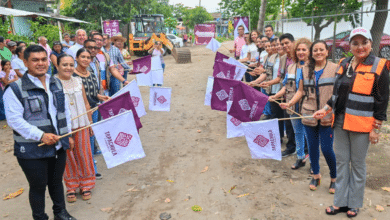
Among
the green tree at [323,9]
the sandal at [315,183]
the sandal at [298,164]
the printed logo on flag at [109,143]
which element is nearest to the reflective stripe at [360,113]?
the sandal at [315,183]

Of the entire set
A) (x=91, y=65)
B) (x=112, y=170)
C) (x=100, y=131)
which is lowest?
(x=112, y=170)

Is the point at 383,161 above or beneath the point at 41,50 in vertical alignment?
beneath

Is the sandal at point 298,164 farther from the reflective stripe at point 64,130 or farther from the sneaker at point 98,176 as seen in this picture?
the reflective stripe at point 64,130

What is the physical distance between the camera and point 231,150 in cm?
563

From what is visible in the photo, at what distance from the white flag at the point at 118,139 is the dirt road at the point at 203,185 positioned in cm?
63

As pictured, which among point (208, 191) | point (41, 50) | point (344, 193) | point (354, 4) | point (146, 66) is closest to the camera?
point (41, 50)

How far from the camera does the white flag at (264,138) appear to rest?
4.10 m

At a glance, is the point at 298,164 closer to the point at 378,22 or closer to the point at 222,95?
the point at 222,95

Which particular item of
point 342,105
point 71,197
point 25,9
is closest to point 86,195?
point 71,197

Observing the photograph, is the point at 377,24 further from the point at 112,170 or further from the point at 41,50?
the point at 41,50

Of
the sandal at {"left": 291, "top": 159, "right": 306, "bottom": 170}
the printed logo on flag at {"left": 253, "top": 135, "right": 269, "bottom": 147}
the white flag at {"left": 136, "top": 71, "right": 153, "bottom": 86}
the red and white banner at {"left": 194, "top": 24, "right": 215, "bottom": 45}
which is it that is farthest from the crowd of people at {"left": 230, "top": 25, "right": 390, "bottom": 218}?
the red and white banner at {"left": 194, "top": 24, "right": 215, "bottom": 45}

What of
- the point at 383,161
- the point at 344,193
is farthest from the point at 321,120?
the point at 383,161

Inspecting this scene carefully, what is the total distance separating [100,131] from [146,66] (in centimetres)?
534

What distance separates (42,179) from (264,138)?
2764 millimetres
